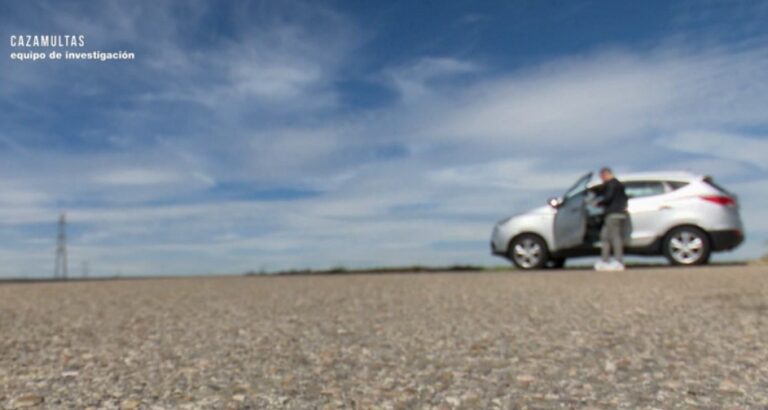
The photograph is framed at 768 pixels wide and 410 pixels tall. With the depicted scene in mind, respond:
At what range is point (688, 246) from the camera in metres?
13.1

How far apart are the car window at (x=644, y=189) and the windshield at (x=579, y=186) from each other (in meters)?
0.78

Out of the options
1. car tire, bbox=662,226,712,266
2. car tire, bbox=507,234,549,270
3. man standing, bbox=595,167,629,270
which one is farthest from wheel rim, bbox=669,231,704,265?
car tire, bbox=507,234,549,270

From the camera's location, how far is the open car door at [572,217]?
1331 cm

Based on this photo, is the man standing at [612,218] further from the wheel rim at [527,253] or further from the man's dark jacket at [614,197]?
the wheel rim at [527,253]

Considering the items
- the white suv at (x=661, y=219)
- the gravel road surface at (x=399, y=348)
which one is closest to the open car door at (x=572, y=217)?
the white suv at (x=661, y=219)

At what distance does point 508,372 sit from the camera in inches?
182

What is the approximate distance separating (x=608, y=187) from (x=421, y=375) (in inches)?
355

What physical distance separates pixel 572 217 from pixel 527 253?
117 cm

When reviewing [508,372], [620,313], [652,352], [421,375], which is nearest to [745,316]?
[620,313]

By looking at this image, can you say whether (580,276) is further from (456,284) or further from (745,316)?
(745,316)

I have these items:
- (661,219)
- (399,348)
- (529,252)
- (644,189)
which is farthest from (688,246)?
(399,348)

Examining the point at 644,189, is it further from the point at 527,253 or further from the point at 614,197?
the point at 527,253

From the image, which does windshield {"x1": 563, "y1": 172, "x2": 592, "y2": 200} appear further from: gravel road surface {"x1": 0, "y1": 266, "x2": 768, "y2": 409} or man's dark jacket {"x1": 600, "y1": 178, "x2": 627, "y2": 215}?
gravel road surface {"x1": 0, "y1": 266, "x2": 768, "y2": 409}

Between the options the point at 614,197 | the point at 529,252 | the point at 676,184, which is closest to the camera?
the point at 614,197
